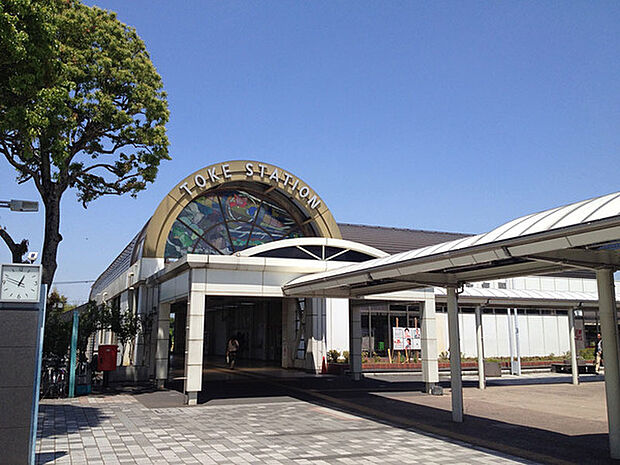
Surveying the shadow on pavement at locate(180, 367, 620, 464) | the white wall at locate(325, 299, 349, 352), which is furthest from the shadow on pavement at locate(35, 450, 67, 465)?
the white wall at locate(325, 299, 349, 352)

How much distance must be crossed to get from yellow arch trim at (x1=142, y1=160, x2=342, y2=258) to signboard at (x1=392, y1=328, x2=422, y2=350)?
5.87 metres

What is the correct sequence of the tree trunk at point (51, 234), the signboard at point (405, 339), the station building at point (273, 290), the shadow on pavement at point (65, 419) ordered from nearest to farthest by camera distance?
the shadow on pavement at point (65, 419)
the tree trunk at point (51, 234)
the station building at point (273, 290)
the signboard at point (405, 339)

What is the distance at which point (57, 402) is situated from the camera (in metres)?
14.8

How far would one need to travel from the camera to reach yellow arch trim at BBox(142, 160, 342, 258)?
2228cm

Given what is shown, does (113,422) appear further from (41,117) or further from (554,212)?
(554,212)

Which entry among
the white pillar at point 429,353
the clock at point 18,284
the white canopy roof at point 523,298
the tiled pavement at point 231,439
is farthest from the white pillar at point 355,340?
the clock at point 18,284

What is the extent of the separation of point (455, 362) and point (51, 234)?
38.8 feet

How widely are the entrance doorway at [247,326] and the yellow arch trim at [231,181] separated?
27.5 feet

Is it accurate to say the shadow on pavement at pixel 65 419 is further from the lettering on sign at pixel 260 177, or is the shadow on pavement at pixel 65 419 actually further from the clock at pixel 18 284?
the lettering on sign at pixel 260 177

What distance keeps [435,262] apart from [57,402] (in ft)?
36.3

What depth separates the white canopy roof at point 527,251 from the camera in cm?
704

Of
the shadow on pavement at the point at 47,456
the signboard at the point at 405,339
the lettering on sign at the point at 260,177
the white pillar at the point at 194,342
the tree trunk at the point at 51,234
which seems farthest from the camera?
the signboard at the point at 405,339

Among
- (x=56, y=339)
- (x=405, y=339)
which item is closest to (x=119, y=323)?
(x=56, y=339)

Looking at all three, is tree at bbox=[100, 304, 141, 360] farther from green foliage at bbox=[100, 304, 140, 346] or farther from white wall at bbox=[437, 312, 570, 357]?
white wall at bbox=[437, 312, 570, 357]
